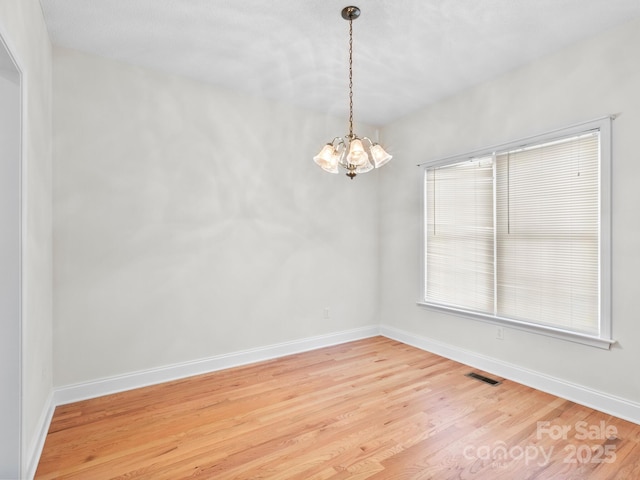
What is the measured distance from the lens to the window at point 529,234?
2656mm

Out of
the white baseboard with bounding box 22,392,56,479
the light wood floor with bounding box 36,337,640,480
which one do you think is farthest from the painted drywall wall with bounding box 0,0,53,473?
the light wood floor with bounding box 36,337,640,480

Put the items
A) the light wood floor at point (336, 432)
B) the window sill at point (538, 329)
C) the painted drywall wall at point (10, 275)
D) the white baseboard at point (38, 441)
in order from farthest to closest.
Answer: the window sill at point (538, 329) < the light wood floor at point (336, 432) < the white baseboard at point (38, 441) < the painted drywall wall at point (10, 275)

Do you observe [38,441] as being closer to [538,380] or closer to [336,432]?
[336,432]

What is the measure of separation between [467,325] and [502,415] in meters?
1.15

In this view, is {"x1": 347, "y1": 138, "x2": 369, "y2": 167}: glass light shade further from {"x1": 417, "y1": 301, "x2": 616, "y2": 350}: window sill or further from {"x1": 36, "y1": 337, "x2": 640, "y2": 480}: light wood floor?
{"x1": 417, "y1": 301, "x2": 616, "y2": 350}: window sill

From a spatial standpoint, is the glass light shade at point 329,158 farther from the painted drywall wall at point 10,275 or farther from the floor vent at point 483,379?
the floor vent at point 483,379

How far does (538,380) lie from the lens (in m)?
2.93

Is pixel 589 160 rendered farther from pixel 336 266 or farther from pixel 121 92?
pixel 121 92

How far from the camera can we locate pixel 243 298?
356cm

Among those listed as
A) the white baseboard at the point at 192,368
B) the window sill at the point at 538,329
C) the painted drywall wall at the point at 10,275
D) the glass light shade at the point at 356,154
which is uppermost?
the glass light shade at the point at 356,154

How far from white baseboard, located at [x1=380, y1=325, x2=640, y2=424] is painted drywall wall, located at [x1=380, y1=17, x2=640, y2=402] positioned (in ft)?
0.15

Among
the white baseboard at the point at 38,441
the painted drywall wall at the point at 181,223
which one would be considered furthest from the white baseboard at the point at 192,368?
the white baseboard at the point at 38,441

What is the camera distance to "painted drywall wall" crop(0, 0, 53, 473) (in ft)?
5.78

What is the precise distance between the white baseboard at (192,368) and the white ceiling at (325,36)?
2.80m
